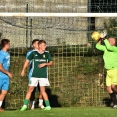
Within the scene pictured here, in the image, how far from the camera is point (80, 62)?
15.8m

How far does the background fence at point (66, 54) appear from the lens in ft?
49.9

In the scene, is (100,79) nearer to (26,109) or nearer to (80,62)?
(80,62)

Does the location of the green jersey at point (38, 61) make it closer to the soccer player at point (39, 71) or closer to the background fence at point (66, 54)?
the soccer player at point (39, 71)

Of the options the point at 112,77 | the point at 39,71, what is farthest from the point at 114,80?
the point at 39,71

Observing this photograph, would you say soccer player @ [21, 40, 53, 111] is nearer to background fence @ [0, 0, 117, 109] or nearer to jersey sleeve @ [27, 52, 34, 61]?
jersey sleeve @ [27, 52, 34, 61]

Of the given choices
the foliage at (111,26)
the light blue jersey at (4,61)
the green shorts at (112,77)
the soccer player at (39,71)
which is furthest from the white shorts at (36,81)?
the foliage at (111,26)

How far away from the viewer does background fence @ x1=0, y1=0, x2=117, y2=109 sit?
49.9 feet

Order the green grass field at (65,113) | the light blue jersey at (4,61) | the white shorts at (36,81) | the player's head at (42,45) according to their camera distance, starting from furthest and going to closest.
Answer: the white shorts at (36,81) < the player's head at (42,45) < the light blue jersey at (4,61) < the green grass field at (65,113)

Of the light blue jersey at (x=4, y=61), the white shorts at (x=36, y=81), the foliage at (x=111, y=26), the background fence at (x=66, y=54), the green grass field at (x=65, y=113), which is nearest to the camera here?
the green grass field at (x=65, y=113)

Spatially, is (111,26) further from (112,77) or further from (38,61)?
(38,61)

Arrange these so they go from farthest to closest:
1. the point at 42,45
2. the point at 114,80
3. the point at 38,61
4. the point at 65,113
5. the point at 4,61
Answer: the point at 114,80 < the point at 38,61 < the point at 42,45 < the point at 4,61 < the point at 65,113

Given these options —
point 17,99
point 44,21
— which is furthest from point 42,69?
point 44,21

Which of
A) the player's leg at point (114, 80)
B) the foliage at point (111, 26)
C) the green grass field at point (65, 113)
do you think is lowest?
the green grass field at point (65, 113)

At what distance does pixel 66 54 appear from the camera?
15.7 meters
